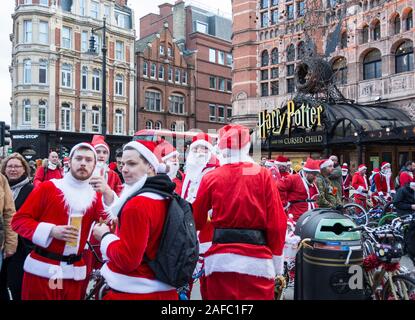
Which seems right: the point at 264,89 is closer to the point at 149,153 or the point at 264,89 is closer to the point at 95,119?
the point at 95,119

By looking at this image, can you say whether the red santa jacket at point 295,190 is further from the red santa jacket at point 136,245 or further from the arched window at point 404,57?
the arched window at point 404,57

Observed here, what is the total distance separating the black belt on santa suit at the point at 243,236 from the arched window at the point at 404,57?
18498mm

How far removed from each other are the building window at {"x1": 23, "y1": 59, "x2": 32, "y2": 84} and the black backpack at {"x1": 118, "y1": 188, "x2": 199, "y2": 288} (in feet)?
111

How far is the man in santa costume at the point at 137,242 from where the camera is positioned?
8.38 ft

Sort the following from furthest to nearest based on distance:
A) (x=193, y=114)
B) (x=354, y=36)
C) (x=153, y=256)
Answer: (x=193, y=114)
(x=354, y=36)
(x=153, y=256)

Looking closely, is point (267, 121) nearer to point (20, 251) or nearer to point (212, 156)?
point (212, 156)

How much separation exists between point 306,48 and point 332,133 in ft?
18.1

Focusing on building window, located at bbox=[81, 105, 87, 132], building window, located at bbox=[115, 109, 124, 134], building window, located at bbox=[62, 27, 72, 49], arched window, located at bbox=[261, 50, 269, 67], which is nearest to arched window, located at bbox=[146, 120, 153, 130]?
building window, located at bbox=[115, 109, 124, 134]

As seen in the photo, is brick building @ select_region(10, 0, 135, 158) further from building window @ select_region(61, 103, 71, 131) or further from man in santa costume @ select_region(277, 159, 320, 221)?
man in santa costume @ select_region(277, 159, 320, 221)

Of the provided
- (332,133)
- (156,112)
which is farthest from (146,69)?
(332,133)

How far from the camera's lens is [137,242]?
8.31ft

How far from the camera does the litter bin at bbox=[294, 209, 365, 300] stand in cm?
429

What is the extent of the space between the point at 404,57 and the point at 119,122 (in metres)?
25.2

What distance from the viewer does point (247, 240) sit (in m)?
3.53
